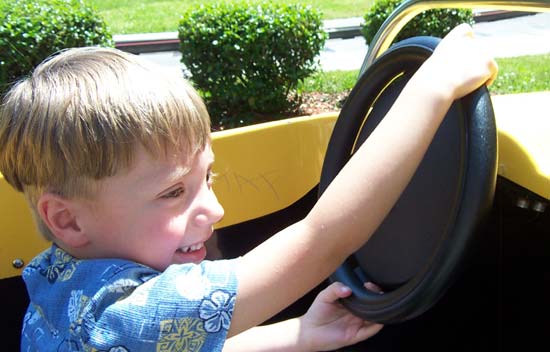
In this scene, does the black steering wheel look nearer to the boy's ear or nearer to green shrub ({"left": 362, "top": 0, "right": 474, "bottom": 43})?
the boy's ear

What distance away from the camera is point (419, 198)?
128 centimetres

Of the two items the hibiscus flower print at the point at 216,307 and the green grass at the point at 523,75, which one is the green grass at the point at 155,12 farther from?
the hibiscus flower print at the point at 216,307

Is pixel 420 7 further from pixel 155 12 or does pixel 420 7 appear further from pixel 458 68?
pixel 155 12

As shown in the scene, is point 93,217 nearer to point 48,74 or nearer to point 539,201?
point 48,74

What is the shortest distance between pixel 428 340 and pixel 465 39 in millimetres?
861

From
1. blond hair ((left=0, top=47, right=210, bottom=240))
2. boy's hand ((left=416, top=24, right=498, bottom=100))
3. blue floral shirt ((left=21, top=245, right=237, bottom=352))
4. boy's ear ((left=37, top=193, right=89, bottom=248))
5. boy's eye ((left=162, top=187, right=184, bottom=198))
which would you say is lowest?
blue floral shirt ((left=21, top=245, right=237, bottom=352))

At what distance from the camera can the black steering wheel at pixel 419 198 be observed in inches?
39.3

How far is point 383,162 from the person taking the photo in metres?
0.99

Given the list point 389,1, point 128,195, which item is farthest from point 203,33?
point 128,195

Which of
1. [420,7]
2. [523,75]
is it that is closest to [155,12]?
[523,75]

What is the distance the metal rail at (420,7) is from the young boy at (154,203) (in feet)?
0.88

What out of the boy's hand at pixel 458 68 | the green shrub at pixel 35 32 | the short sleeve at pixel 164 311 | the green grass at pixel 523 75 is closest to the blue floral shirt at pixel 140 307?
the short sleeve at pixel 164 311

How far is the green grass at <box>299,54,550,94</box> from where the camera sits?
19.6ft

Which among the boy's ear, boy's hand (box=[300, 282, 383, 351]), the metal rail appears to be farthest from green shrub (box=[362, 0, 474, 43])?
the boy's ear
